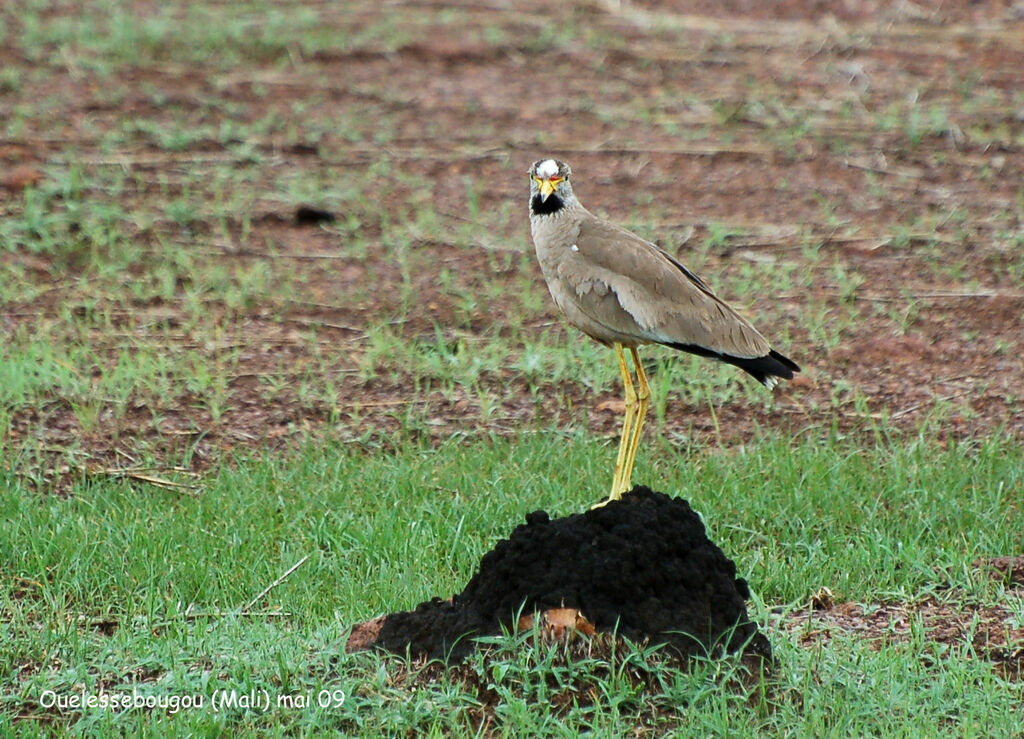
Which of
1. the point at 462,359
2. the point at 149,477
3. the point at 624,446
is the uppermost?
the point at 624,446

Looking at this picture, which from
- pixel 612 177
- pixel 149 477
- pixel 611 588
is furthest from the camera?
pixel 612 177

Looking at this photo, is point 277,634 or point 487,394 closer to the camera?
point 277,634

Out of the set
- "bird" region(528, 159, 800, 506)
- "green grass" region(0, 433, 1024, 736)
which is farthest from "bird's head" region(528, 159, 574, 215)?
"green grass" region(0, 433, 1024, 736)

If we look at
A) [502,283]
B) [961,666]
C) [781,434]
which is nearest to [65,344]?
[502,283]

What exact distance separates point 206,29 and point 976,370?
8.35 metres

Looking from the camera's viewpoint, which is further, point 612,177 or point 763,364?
point 612,177

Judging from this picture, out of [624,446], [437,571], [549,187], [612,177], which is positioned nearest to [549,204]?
[549,187]

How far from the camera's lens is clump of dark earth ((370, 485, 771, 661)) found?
14.5ft

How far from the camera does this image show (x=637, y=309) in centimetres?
529

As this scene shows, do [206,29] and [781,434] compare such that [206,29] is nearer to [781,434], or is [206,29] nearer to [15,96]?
[15,96]

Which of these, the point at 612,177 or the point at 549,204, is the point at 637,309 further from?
the point at 612,177

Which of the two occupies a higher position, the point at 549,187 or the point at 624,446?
the point at 549,187

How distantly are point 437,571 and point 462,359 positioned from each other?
215 centimetres

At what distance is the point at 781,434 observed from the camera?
661 centimetres
